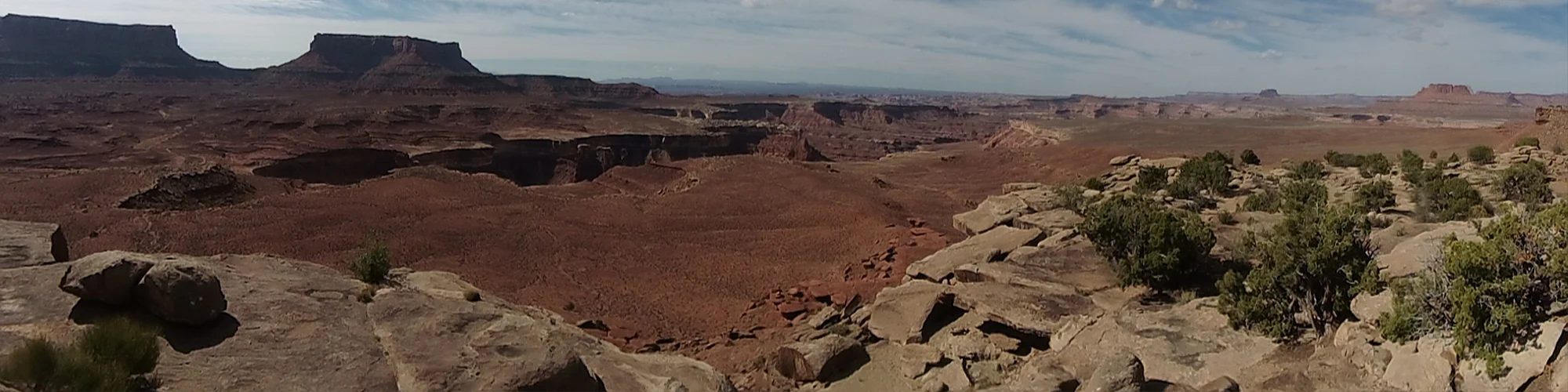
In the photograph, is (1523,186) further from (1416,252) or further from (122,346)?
(122,346)

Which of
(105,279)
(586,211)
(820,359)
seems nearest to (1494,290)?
(820,359)

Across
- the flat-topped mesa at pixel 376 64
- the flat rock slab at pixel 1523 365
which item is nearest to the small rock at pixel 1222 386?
the flat rock slab at pixel 1523 365

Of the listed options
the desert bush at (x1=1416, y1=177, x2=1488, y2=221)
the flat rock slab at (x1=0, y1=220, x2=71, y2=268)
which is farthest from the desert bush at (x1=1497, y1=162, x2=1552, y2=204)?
the flat rock slab at (x1=0, y1=220, x2=71, y2=268)

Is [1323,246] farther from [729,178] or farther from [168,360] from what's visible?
[729,178]

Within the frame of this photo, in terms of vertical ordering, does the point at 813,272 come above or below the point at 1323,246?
below

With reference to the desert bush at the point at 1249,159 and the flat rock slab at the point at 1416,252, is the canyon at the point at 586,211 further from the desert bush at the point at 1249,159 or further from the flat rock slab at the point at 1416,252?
the desert bush at the point at 1249,159

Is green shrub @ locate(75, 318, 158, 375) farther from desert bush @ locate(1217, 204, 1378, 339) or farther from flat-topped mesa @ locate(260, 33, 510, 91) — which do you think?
flat-topped mesa @ locate(260, 33, 510, 91)

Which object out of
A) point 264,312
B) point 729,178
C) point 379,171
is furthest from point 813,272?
point 379,171
